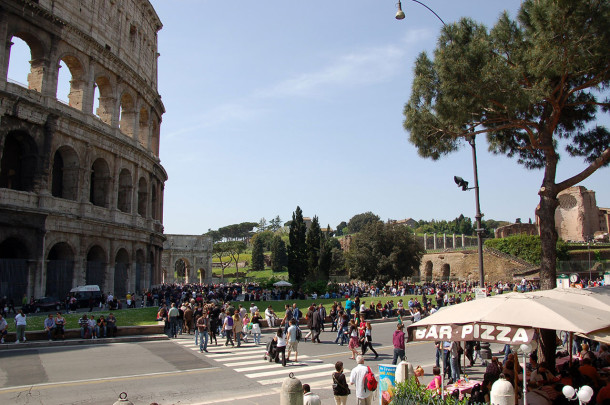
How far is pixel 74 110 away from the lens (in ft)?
95.4

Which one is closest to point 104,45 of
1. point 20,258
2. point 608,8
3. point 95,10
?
point 95,10

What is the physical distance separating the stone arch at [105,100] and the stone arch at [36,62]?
589 cm

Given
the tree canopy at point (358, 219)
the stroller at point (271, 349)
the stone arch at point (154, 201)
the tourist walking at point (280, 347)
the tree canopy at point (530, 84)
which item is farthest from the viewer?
the tree canopy at point (358, 219)

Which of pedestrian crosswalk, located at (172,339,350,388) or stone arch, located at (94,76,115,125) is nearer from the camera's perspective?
pedestrian crosswalk, located at (172,339,350,388)

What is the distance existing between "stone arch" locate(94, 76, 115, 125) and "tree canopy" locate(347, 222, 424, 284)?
29.7m

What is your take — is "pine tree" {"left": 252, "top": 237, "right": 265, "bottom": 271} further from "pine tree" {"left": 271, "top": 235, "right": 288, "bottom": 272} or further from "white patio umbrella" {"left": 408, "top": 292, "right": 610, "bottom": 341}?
"white patio umbrella" {"left": 408, "top": 292, "right": 610, "bottom": 341}

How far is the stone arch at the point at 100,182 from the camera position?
1289 inches

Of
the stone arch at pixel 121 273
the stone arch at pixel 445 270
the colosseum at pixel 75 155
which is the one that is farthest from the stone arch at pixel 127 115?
the stone arch at pixel 445 270

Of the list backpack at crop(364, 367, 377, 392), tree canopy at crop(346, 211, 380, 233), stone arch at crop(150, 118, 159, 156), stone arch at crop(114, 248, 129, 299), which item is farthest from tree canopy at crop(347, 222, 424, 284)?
tree canopy at crop(346, 211, 380, 233)

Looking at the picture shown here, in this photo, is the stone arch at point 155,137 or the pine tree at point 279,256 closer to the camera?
the stone arch at point 155,137

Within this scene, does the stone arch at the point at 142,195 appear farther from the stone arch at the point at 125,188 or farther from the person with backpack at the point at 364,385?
the person with backpack at the point at 364,385

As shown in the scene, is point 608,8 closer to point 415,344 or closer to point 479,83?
point 479,83

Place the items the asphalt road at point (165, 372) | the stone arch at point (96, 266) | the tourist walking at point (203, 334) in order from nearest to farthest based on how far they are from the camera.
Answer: the asphalt road at point (165, 372) < the tourist walking at point (203, 334) < the stone arch at point (96, 266)

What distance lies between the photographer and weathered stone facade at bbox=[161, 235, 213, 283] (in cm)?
6284
